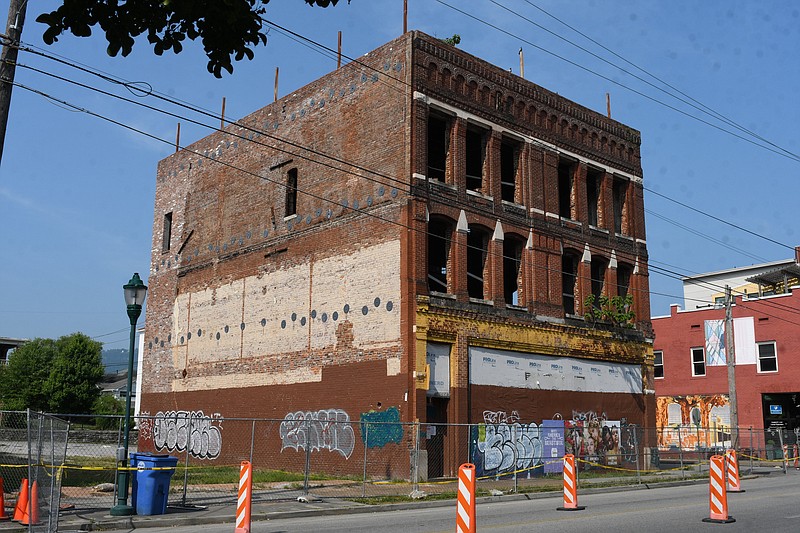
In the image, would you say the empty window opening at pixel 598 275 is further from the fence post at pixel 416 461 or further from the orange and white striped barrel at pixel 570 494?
the orange and white striped barrel at pixel 570 494

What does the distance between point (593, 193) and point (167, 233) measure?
64.9ft

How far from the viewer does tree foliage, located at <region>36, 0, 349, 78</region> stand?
6.49m

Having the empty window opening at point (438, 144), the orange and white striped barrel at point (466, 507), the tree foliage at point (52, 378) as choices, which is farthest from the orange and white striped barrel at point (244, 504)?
the tree foliage at point (52, 378)

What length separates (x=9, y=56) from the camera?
10.6 metres

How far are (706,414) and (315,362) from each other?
101 feet

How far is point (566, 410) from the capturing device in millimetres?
27828

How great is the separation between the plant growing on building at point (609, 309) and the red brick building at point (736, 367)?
15.4m

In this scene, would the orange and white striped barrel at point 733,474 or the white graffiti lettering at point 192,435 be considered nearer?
the orange and white striped barrel at point 733,474

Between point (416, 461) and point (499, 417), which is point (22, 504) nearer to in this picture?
point (416, 461)

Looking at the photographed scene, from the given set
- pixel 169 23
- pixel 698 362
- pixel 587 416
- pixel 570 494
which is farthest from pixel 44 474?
pixel 698 362

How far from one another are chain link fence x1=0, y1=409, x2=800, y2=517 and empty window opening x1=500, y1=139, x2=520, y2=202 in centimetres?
845

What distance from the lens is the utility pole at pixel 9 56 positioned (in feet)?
33.7

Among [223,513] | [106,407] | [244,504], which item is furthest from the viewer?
[106,407]

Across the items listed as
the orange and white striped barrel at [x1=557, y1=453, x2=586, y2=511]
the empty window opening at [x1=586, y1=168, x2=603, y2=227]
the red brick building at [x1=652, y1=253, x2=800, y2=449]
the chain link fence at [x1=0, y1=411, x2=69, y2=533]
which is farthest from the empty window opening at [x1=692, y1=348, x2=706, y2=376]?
the chain link fence at [x1=0, y1=411, x2=69, y2=533]
